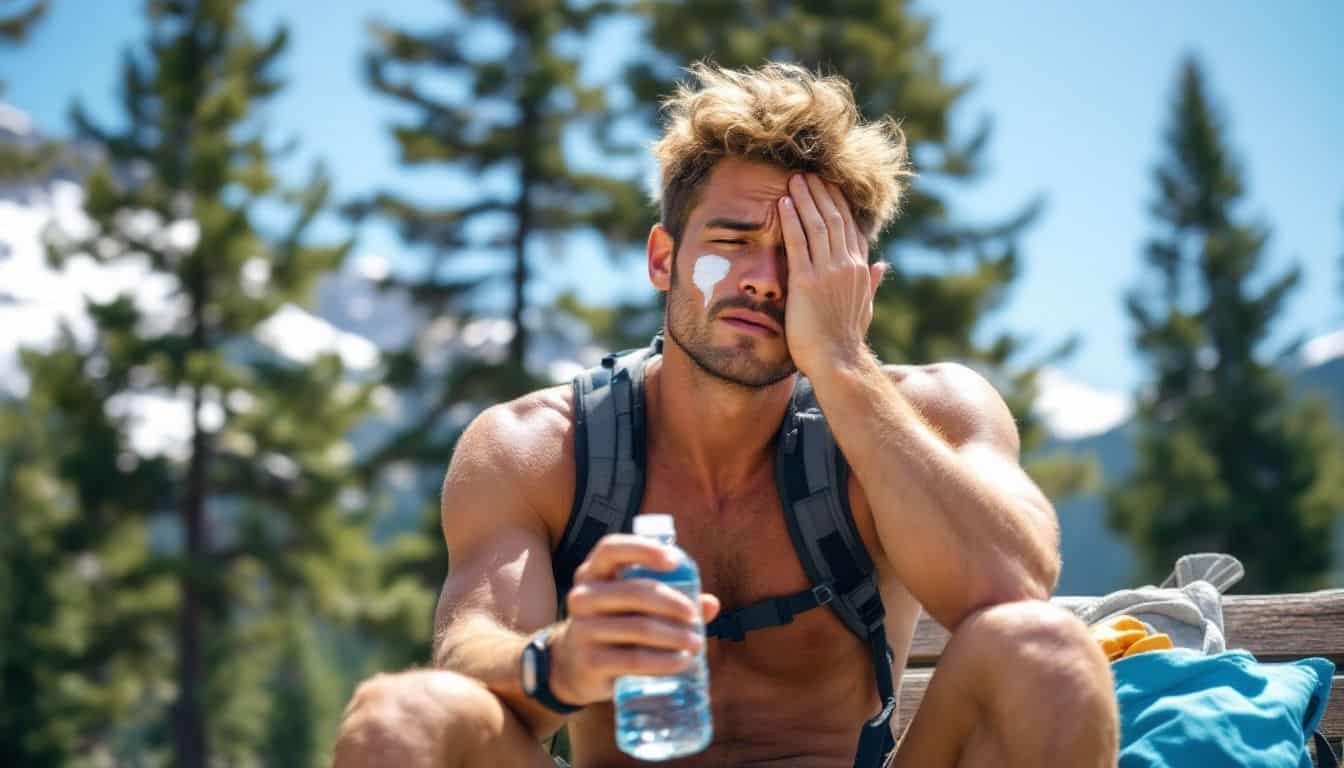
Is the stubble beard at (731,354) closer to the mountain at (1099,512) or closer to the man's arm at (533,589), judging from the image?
the man's arm at (533,589)

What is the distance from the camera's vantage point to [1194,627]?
3426 millimetres

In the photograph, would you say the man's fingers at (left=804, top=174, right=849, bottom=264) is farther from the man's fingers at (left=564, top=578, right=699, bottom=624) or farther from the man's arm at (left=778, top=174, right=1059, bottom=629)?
the man's fingers at (left=564, top=578, right=699, bottom=624)

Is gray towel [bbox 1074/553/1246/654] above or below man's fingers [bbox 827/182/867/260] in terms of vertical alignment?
below

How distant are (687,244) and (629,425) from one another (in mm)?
534

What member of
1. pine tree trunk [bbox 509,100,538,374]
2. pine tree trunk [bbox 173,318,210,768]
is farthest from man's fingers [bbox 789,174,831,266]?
pine tree trunk [bbox 173,318,210,768]

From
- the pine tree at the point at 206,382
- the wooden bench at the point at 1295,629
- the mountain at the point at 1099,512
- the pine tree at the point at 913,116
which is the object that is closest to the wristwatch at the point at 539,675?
the wooden bench at the point at 1295,629

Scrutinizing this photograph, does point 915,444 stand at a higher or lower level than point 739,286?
lower

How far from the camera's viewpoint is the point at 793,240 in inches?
128

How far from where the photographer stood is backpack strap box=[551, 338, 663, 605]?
123 inches

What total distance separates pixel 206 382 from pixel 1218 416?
74.1 ft

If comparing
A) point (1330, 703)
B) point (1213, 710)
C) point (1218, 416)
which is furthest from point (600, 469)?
point (1218, 416)

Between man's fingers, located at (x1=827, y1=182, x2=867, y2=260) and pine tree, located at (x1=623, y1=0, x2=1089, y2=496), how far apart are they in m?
16.4

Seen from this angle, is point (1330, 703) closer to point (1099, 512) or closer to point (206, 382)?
point (206, 382)

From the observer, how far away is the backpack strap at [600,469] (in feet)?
10.2
